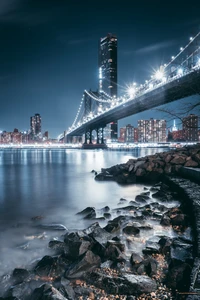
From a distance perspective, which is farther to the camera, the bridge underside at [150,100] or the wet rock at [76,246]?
the bridge underside at [150,100]

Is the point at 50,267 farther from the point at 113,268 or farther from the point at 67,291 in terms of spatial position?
the point at 113,268

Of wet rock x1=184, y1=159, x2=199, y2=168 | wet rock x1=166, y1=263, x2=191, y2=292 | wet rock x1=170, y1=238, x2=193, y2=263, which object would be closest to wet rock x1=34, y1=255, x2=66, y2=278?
wet rock x1=166, y1=263, x2=191, y2=292

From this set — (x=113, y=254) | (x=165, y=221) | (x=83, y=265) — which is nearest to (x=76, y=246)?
(x=83, y=265)

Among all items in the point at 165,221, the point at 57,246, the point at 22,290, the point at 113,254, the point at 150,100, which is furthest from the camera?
the point at 150,100

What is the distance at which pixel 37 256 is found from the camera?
3879 mm

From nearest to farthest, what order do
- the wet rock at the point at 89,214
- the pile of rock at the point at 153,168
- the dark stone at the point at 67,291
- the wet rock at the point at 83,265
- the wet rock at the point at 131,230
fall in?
Answer: the dark stone at the point at 67,291 < the wet rock at the point at 83,265 < the wet rock at the point at 131,230 < the wet rock at the point at 89,214 < the pile of rock at the point at 153,168

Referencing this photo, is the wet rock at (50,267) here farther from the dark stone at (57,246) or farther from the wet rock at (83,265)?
the dark stone at (57,246)

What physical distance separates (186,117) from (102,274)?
2552 millimetres

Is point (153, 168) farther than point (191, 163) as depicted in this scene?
Yes

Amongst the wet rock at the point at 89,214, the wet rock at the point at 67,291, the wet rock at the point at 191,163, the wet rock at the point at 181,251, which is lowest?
the wet rock at the point at 89,214

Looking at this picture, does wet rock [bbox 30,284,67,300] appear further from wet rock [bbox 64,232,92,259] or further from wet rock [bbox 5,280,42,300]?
wet rock [bbox 64,232,92,259]

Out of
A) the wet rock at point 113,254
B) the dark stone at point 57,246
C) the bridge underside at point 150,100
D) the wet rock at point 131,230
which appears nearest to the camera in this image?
the wet rock at point 113,254

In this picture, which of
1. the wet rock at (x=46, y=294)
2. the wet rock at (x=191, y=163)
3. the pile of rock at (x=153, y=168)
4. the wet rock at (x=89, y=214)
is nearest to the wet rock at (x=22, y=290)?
the wet rock at (x=46, y=294)

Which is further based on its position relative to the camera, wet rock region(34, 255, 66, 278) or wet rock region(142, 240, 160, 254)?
wet rock region(142, 240, 160, 254)
